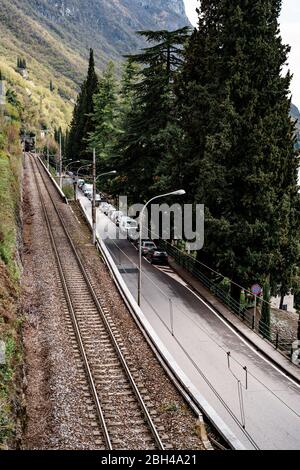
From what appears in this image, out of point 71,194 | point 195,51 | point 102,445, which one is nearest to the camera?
point 102,445

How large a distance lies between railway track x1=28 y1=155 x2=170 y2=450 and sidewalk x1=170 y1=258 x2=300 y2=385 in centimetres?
732

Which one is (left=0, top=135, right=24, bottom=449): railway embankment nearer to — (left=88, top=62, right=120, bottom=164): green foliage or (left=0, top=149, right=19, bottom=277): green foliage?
(left=0, top=149, right=19, bottom=277): green foliage

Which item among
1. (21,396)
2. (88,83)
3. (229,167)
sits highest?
(88,83)

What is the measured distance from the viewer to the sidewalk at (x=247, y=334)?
22.3 meters

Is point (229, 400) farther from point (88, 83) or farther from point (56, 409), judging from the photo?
point (88, 83)

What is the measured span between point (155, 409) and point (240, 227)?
1448cm

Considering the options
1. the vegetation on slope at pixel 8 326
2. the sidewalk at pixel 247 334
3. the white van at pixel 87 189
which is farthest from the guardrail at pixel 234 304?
the white van at pixel 87 189

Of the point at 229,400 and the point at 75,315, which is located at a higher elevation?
the point at 75,315

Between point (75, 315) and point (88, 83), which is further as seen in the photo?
point (88, 83)

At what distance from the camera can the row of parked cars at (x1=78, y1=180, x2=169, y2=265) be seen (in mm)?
37938

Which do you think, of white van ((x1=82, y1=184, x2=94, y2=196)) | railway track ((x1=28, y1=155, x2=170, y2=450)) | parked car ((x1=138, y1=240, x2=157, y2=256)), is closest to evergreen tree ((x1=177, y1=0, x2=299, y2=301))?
railway track ((x1=28, y1=155, x2=170, y2=450))
